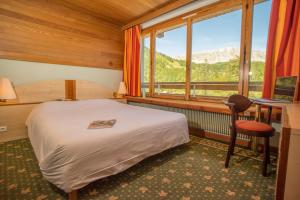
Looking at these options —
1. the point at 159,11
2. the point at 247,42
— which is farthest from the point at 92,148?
the point at 159,11

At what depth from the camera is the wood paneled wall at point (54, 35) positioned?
2.81 metres

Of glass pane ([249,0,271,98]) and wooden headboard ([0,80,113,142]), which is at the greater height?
glass pane ([249,0,271,98])

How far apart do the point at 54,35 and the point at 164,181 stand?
11.3ft

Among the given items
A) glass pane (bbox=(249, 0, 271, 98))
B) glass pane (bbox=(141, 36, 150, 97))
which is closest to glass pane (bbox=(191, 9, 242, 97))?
glass pane (bbox=(249, 0, 271, 98))

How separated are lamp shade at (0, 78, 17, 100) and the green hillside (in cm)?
288

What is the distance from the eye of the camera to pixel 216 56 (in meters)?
3.26

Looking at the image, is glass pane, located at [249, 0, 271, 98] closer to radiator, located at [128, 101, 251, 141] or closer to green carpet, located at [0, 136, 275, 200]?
radiator, located at [128, 101, 251, 141]

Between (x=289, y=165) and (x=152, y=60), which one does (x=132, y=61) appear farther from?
(x=289, y=165)

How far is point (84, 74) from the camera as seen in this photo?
3727mm

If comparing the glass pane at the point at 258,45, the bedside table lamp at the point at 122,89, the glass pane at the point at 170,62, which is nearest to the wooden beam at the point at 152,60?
the glass pane at the point at 170,62

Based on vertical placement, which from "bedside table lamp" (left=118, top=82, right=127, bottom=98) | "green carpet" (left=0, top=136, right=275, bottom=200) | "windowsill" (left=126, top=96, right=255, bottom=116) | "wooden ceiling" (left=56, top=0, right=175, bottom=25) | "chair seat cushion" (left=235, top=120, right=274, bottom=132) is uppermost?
"wooden ceiling" (left=56, top=0, right=175, bottom=25)

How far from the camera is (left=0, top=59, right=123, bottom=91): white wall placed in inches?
111

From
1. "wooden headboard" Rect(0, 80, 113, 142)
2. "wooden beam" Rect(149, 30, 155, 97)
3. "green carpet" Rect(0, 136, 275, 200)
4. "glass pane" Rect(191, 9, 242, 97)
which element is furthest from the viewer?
"wooden beam" Rect(149, 30, 155, 97)

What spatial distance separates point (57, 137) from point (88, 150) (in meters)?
0.31
